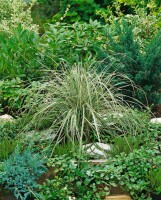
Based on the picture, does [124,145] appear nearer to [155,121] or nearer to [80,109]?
Result: [80,109]

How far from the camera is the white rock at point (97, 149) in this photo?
546cm

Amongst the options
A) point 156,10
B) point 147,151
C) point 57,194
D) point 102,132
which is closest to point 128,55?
point 102,132

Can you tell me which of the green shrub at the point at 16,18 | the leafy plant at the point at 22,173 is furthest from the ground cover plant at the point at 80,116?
the green shrub at the point at 16,18

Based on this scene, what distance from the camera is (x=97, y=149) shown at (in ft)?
18.2

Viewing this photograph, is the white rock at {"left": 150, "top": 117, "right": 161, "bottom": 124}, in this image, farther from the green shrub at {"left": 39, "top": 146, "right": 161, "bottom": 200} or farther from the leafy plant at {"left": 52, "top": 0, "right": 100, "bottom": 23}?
the leafy plant at {"left": 52, "top": 0, "right": 100, "bottom": 23}

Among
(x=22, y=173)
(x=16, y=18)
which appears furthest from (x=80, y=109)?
(x=16, y=18)

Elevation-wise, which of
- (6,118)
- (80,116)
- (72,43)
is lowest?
(6,118)

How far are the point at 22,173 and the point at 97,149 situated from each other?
0.86m

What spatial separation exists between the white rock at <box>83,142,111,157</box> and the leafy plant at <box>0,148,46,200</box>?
541mm

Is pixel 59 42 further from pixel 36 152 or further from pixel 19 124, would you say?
pixel 36 152

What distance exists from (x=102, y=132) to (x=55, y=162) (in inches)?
33.5

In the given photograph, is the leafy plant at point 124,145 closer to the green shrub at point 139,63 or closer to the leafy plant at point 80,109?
the leafy plant at point 80,109

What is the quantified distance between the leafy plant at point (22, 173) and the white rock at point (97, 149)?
1.78 feet

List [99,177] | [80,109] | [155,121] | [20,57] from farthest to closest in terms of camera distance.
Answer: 1. [20,57]
2. [155,121]
3. [80,109]
4. [99,177]
